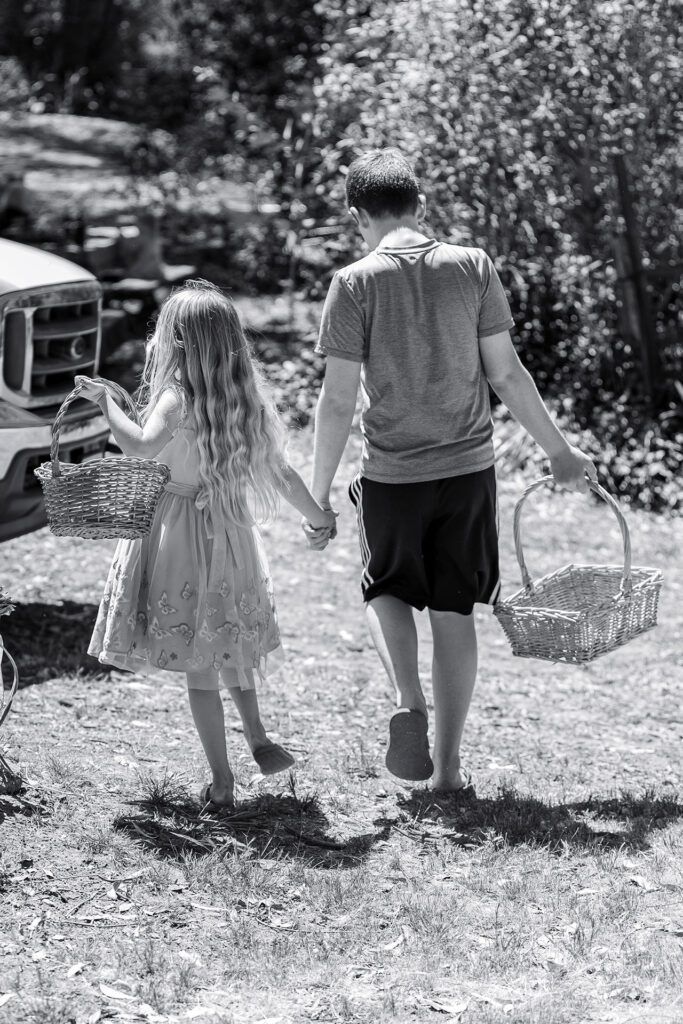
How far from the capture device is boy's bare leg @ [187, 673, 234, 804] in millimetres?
3889

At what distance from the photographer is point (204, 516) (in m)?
3.86

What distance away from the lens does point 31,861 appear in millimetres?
3570

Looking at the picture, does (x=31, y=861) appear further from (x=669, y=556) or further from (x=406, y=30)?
(x=406, y=30)

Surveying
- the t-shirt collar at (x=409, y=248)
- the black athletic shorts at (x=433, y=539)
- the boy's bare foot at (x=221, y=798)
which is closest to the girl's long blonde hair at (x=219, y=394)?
the black athletic shorts at (x=433, y=539)

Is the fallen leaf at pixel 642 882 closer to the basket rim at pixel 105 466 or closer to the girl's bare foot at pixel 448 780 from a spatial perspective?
the girl's bare foot at pixel 448 780

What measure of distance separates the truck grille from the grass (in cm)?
112

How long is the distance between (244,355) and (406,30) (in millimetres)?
6510

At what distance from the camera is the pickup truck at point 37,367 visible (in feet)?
16.8

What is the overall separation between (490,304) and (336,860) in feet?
5.83

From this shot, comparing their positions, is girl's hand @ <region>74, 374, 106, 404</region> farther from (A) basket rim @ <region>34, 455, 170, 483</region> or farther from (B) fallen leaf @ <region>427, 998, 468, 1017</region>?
(B) fallen leaf @ <region>427, 998, 468, 1017</region>

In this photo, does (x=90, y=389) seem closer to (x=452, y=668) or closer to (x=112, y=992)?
(x=452, y=668)

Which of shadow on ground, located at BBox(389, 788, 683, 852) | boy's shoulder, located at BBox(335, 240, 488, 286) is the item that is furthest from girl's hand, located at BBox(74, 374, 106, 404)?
shadow on ground, located at BBox(389, 788, 683, 852)

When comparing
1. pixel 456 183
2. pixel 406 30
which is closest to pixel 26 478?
pixel 456 183

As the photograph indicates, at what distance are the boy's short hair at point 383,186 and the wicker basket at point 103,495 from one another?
1.01m
